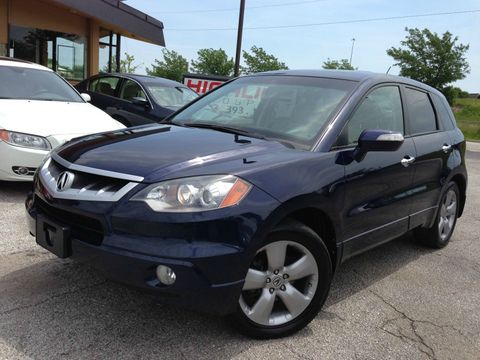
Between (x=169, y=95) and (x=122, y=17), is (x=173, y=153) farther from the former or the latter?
(x=122, y=17)

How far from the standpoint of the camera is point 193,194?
259 cm

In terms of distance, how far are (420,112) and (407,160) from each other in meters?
0.78

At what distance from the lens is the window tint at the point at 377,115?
11.5ft

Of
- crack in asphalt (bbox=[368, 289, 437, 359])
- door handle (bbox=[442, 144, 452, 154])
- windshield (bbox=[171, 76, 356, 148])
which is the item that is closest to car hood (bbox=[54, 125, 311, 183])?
windshield (bbox=[171, 76, 356, 148])

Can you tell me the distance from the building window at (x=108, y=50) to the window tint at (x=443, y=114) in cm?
1488

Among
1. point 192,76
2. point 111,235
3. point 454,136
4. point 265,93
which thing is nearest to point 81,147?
point 111,235

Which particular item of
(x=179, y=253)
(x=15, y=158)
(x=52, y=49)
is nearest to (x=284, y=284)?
(x=179, y=253)

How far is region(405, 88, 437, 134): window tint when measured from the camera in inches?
171

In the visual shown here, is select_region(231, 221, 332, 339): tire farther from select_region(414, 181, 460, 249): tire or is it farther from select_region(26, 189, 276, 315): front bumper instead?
select_region(414, 181, 460, 249): tire

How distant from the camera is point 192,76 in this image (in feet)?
48.1

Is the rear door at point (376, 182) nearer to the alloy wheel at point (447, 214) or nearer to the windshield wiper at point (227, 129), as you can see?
the windshield wiper at point (227, 129)

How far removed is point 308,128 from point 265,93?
0.65m

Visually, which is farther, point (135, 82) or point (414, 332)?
point (135, 82)

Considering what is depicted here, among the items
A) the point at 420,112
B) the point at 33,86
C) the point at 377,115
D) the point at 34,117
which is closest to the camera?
the point at 377,115
